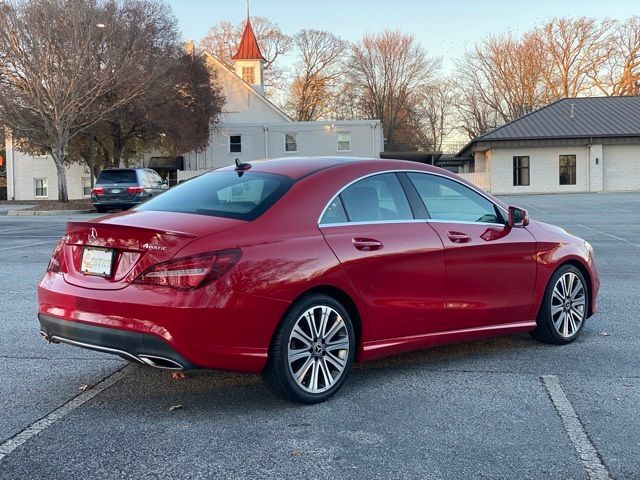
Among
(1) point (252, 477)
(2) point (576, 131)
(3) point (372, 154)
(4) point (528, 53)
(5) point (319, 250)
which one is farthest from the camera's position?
(4) point (528, 53)

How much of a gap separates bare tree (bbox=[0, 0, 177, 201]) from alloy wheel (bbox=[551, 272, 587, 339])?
1090 inches

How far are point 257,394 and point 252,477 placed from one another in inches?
52.6

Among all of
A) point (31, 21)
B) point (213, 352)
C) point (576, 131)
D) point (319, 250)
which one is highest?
point (31, 21)

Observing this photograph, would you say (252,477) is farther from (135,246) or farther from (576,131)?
(576,131)

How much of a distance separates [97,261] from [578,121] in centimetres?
4441

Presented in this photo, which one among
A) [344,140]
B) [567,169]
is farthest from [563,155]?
[344,140]

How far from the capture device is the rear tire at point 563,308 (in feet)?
19.4

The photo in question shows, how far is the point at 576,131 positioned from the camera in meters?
42.9

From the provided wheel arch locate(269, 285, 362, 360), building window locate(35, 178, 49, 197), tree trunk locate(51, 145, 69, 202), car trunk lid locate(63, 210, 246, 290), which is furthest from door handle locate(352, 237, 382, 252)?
building window locate(35, 178, 49, 197)

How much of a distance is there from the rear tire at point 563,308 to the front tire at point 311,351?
2.09 m

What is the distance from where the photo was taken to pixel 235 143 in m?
49.8

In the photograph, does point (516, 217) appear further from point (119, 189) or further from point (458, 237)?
point (119, 189)

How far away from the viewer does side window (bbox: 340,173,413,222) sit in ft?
15.9

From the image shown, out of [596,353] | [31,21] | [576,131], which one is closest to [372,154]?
[576,131]
